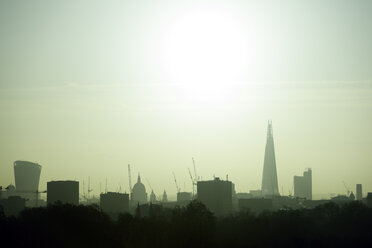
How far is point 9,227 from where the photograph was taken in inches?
4237

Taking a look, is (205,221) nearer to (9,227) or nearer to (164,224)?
(164,224)

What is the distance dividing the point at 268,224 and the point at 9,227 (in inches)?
1754

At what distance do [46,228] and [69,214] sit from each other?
1277cm

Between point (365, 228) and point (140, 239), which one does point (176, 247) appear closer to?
point (140, 239)

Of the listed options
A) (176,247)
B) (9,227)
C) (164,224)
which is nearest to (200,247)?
(176,247)

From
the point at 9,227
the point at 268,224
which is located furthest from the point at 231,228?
the point at 9,227

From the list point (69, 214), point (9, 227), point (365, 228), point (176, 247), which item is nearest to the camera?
point (176, 247)

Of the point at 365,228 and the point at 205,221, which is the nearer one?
the point at 205,221

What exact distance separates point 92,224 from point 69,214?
937 cm

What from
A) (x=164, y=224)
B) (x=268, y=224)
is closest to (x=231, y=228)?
(x=268, y=224)

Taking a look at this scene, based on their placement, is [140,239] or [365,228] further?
[365,228]

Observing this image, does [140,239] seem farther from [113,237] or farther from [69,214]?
[69,214]

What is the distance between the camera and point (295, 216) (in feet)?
462

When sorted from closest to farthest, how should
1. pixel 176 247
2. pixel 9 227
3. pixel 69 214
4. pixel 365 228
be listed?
pixel 176 247, pixel 9 227, pixel 69 214, pixel 365 228
